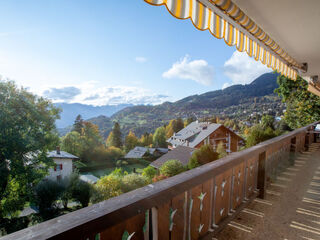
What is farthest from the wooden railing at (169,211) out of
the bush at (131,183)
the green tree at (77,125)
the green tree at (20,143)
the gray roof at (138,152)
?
the green tree at (77,125)

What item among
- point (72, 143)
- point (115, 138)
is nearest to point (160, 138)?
point (115, 138)

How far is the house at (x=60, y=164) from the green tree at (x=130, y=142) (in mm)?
5349

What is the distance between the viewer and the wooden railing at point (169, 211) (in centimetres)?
52

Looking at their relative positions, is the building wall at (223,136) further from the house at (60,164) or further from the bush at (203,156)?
the house at (60,164)

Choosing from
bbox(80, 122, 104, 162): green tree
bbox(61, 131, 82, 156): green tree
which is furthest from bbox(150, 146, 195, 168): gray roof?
bbox(61, 131, 82, 156): green tree

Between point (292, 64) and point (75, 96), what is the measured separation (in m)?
40.7

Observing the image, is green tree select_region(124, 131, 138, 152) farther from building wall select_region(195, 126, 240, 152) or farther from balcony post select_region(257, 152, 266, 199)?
balcony post select_region(257, 152, 266, 199)

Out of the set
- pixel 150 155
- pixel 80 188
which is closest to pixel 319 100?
pixel 80 188

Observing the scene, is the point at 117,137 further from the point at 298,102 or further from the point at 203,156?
the point at 298,102

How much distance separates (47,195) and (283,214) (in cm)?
1376

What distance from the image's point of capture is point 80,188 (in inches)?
467

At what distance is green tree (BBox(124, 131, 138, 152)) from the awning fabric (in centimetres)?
1881

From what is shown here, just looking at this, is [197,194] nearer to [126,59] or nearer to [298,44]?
[298,44]

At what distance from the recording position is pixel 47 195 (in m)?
12.3
